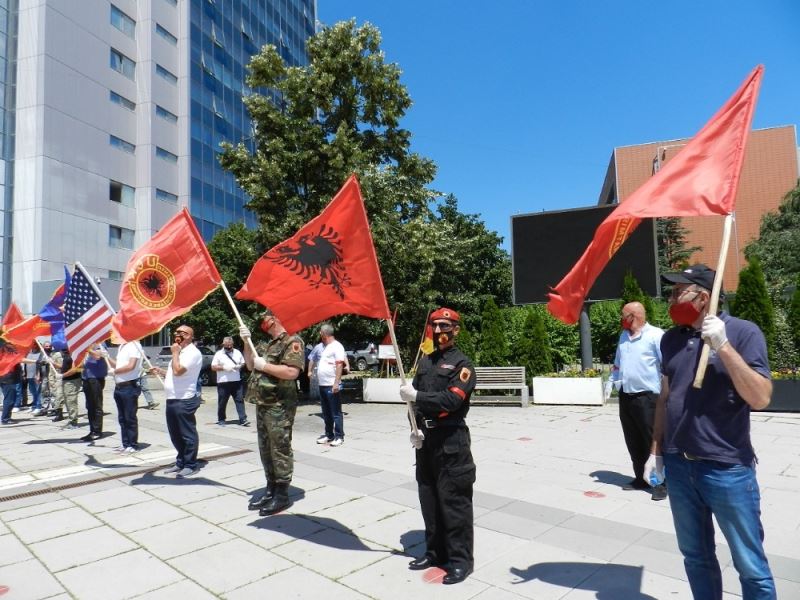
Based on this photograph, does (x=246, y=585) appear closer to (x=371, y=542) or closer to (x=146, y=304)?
(x=371, y=542)

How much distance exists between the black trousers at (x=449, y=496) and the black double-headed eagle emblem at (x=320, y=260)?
5.59 ft

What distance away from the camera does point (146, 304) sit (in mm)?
6379

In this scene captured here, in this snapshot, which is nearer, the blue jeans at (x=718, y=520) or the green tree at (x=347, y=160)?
the blue jeans at (x=718, y=520)

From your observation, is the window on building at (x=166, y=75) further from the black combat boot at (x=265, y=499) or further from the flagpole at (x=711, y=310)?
the flagpole at (x=711, y=310)

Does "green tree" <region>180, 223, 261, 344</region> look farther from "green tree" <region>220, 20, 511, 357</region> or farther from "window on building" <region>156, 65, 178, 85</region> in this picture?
"window on building" <region>156, 65, 178, 85</region>

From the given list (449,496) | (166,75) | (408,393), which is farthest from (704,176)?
(166,75)

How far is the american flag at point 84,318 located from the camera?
8164 mm

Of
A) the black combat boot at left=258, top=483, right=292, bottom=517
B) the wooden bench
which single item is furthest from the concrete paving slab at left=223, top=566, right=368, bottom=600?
the wooden bench

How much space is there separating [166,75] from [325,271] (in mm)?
46906

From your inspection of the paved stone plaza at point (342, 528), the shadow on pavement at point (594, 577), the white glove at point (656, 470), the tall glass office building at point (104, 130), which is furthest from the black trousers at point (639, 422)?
the tall glass office building at point (104, 130)

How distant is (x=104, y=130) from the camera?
39125mm

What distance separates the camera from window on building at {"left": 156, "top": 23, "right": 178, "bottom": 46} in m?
44.2

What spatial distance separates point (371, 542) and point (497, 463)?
10.7 ft

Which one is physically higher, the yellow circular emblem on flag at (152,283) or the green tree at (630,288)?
the green tree at (630,288)
